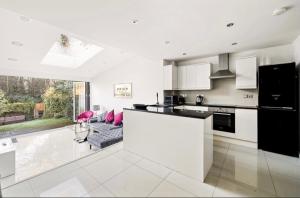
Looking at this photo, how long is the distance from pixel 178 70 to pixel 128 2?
3.27 m

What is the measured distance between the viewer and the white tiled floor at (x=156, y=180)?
1709 mm

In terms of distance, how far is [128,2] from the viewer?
188 centimetres

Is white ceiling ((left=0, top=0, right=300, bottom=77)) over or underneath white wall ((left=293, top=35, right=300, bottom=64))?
over

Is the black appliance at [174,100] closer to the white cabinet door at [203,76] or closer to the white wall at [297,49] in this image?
the white cabinet door at [203,76]

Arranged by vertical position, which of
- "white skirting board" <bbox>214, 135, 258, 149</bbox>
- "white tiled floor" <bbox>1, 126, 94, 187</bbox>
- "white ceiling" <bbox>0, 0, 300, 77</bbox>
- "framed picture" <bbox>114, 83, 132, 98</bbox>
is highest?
"white ceiling" <bbox>0, 0, 300, 77</bbox>

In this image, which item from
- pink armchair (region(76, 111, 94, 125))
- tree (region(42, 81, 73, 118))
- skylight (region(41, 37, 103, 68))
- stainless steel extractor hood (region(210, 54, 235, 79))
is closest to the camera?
stainless steel extractor hood (region(210, 54, 235, 79))

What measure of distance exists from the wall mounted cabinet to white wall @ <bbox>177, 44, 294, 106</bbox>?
13.3 inches

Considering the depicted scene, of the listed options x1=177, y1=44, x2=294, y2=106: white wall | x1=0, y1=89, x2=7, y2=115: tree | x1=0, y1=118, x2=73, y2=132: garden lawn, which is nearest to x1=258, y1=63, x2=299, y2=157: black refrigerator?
x1=177, y1=44, x2=294, y2=106: white wall

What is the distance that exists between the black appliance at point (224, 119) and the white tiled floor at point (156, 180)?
0.95 m

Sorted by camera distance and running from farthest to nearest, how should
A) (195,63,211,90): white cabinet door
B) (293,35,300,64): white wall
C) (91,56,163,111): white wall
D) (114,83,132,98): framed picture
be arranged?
(114,83,132,98): framed picture, (91,56,163,111): white wall, (195,63,211,90): white cabinet door, (293,35,300,64): white wall

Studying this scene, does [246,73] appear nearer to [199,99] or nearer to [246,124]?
[246,124]

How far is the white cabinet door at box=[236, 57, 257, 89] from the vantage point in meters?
3.41

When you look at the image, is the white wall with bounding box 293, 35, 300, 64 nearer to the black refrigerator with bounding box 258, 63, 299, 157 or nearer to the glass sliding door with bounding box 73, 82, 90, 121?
the black refrigerator with bounding box 258, 63, 299, 157

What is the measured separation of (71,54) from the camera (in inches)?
207
